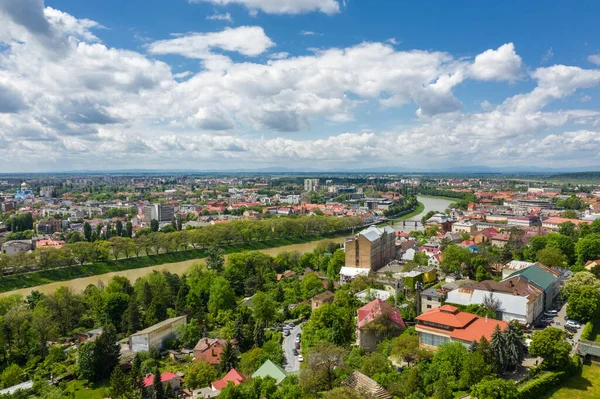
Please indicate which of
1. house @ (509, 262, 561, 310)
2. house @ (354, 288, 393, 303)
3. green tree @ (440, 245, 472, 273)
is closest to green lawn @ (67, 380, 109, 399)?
house @ (354, 288, 393, 303)

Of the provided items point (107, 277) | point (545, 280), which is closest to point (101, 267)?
point (107, 277)

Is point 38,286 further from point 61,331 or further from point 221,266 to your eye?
point 221,266

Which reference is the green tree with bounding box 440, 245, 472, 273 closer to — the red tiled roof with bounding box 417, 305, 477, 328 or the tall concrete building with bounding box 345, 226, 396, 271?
the tall concrete building with bounding box 345, 226, 396, 271

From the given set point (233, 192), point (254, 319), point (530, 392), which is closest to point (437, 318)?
point (530, 392)

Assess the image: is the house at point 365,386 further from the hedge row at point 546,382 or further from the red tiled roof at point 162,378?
the red tiled roof at point 162,378

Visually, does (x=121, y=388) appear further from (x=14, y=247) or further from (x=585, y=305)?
(x=14, y=247)

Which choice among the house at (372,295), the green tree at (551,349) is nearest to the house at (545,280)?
the green tree at (551,349)
